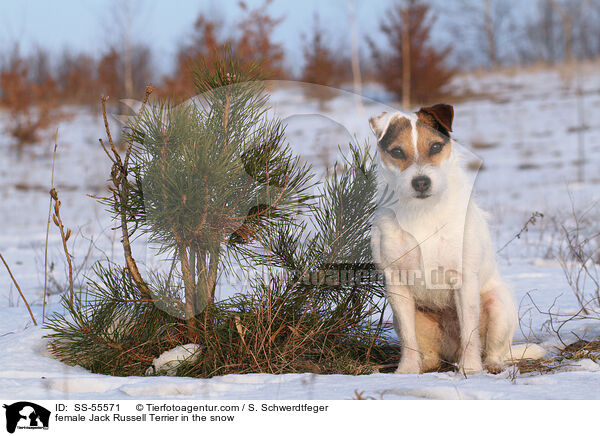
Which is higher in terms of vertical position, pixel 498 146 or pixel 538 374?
pixel 498 146

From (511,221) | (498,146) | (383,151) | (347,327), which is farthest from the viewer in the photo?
(498,146)

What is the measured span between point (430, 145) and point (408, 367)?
1220mm

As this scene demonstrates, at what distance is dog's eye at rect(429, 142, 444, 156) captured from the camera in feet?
10.1

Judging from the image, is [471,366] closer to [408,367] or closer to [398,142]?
→ [408,367]

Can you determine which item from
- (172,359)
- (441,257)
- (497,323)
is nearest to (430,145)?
(441,257)

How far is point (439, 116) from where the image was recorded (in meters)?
3.10

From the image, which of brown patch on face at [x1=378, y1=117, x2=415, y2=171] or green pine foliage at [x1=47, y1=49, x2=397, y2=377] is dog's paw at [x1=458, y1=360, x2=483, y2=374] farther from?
brown patch on face at [x1=378, y1=117, x2=415, y2=171]

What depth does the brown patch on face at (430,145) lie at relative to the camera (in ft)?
10.1

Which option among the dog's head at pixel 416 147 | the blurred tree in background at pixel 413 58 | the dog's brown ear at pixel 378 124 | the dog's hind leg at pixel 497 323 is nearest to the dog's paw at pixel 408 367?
the dog's hind leg at pixel 497 323

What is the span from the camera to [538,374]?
9.97 ft
